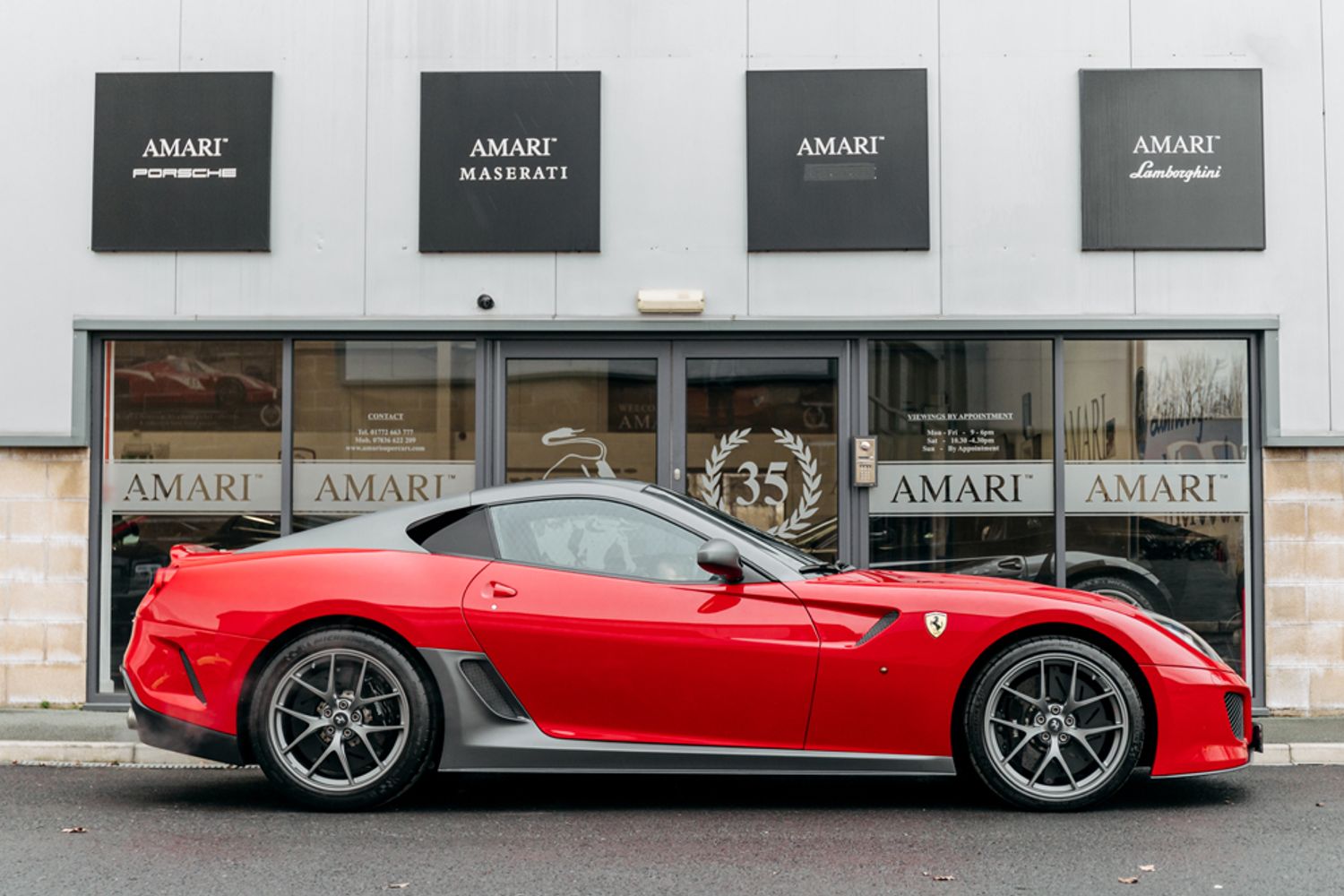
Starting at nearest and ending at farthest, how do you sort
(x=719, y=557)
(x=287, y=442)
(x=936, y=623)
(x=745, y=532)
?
(x=719, y=557)
(x=936, y=623)
(x=745, y=532)
(x=287, y=442)

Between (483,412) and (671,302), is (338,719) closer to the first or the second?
(483,412)

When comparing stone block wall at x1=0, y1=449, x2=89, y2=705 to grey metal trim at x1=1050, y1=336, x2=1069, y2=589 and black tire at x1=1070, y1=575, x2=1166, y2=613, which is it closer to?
grey metal trim at x1=1050, y1=336, x2=1069, y2=589

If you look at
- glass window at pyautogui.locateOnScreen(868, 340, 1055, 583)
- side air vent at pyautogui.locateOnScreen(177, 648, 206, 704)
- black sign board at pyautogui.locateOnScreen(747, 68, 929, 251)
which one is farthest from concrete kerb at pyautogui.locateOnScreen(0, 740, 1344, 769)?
black sign board at pyautogui.locateOnScreen(747, 68, 929, 251)

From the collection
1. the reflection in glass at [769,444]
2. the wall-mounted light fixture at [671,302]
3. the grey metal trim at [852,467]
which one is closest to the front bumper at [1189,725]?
the grey metal trim at [852,467]

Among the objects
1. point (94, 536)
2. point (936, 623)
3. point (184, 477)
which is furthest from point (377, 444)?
point (936, 623)

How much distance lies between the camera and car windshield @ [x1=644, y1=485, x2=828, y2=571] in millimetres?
5863

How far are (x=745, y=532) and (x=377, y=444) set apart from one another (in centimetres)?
386

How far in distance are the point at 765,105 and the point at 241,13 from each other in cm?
362

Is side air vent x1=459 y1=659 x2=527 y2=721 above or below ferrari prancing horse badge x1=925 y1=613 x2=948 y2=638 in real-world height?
below

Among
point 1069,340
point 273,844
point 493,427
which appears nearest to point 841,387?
point 1069,340

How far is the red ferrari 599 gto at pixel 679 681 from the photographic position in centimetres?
552

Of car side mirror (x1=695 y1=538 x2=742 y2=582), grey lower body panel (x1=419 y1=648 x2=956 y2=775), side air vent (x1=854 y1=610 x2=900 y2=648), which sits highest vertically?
car side mirror (x1=695 y1=538 x2=742 y2=582)

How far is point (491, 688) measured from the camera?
18.3ft

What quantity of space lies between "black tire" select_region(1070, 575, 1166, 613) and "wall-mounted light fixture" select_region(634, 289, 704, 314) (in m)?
3.10
